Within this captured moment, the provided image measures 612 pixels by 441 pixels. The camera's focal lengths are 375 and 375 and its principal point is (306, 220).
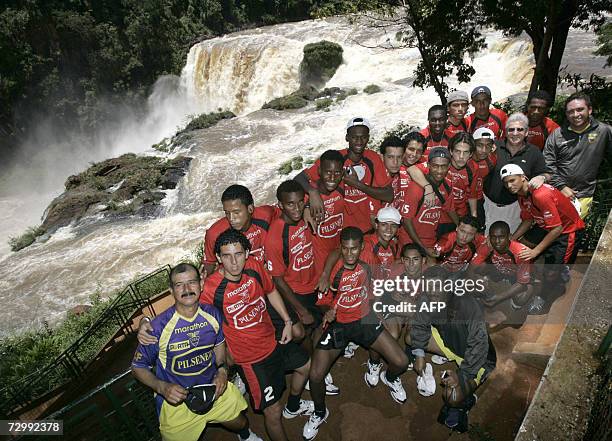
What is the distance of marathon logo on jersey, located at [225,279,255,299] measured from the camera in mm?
3689

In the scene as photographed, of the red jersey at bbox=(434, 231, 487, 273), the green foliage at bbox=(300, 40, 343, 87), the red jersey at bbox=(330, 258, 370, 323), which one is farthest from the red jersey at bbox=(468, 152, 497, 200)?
the green foliage at bbox=(300, 40, 343, 87)

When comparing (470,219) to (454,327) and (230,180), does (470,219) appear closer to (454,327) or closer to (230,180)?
(454,327)

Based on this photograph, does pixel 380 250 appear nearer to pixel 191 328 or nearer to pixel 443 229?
pixel 443 229

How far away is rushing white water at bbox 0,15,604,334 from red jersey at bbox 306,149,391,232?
1196cm

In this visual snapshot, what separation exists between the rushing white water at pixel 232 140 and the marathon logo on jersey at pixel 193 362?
40.4 feet

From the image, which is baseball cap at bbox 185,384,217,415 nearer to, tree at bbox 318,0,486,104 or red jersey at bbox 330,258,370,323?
red jersey at bbox 330,258,370,323

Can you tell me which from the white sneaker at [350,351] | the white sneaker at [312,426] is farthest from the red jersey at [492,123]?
the white sneaker at [312,426]

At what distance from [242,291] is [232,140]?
848 inches

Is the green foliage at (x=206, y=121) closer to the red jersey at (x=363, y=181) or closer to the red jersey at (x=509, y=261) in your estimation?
the red jersey at (x=363, y=181)

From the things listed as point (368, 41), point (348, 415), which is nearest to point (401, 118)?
point (368, 41)

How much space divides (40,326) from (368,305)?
1439cm

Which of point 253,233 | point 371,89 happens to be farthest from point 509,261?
point 371,89

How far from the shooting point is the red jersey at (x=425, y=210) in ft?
15.4

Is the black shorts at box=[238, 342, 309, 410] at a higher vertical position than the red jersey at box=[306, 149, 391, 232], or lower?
lower
